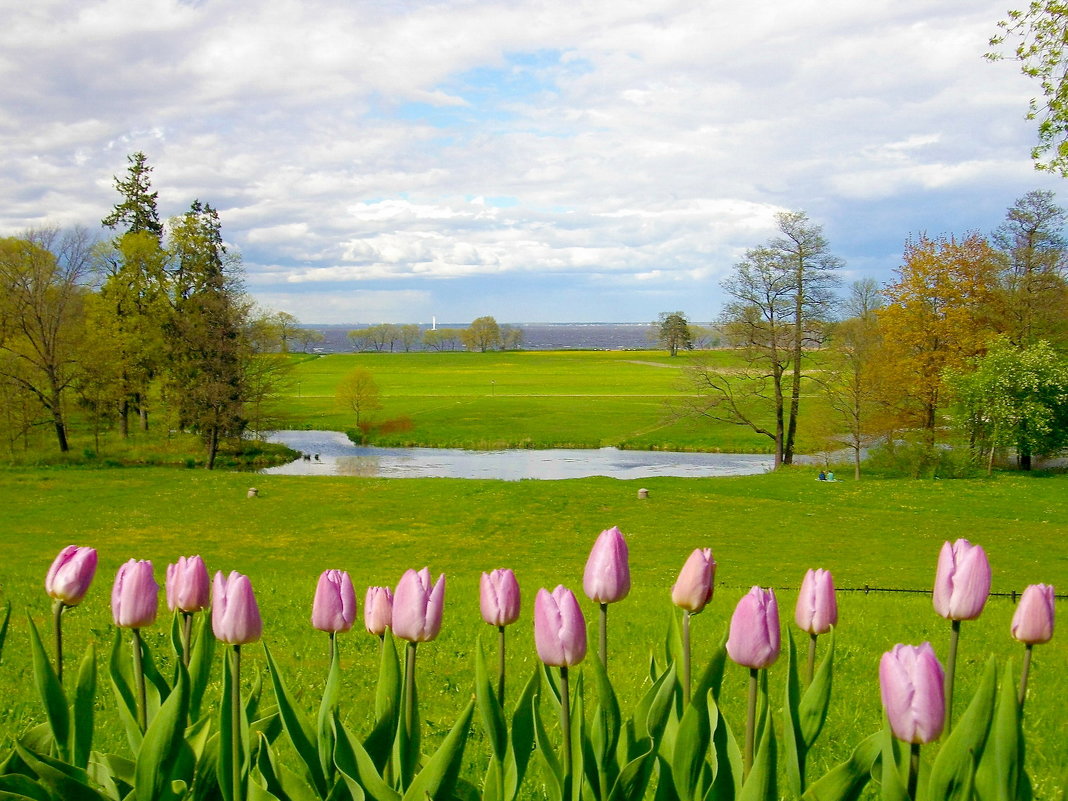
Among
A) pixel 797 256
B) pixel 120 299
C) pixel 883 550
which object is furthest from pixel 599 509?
pixel 120 299

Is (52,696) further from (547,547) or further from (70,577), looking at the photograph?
(547,547)

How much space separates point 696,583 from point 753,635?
0.31 meters

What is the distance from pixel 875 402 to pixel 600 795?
35587mm

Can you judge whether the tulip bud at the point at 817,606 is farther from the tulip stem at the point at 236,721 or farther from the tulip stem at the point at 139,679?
the tulip stem at the point at 139,679

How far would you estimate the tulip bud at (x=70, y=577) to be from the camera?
2.19 meters

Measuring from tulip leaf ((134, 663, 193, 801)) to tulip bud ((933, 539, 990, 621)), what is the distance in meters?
1.76

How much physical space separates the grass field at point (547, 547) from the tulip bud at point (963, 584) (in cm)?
267

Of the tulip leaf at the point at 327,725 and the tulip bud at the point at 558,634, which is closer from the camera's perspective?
the tulip bud at the point at 558,634

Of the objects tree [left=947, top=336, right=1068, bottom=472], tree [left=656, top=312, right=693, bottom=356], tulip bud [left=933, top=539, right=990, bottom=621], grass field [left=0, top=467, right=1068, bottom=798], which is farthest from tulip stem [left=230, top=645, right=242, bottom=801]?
tree [left=656, top=312, right=693, bottom=356]

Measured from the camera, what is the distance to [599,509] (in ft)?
77.2

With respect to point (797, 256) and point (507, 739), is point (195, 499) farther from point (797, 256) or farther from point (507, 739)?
point (797, 256)

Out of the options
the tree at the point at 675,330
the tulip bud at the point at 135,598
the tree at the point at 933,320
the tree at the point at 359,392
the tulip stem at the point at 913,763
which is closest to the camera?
the tulip stem at the point at 913,763

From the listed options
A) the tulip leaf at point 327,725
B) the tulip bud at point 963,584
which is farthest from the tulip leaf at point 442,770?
the tulip bud at point 963,584

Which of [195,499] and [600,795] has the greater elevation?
[600,795]
